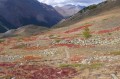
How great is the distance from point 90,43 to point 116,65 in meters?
36.6

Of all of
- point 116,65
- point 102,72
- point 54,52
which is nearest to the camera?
point 102,72

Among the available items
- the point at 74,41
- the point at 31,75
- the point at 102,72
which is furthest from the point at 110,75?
the point at 74,41

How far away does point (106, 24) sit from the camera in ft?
383

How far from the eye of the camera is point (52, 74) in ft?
129

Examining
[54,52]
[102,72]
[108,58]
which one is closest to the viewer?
[102,72]

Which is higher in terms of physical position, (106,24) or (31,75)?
(106,24)

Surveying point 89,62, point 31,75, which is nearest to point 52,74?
point 31,75

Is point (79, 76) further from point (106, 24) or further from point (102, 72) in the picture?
point (106, 24)

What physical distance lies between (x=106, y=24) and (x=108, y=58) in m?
69.5

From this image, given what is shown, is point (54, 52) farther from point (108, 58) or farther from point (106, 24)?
point (106, 24)

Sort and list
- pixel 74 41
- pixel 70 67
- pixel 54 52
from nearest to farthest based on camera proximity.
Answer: pixel 70 67, pixel 54 52, pixel 74 41

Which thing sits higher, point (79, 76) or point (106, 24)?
point (106, 24)

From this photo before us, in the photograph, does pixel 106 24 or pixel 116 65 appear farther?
pixel 106 24

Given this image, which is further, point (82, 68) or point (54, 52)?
point (54, 52)
